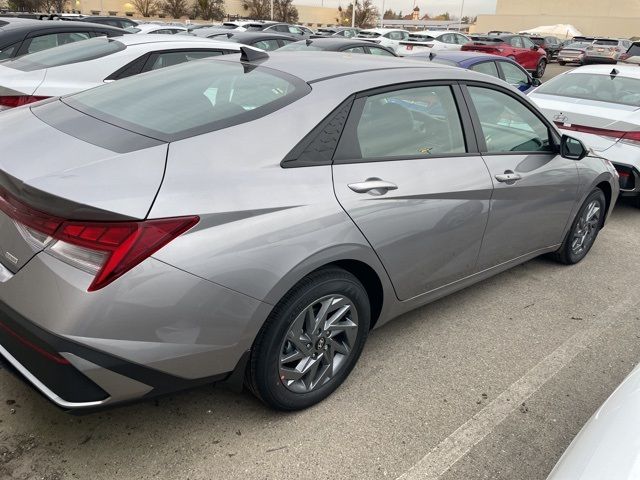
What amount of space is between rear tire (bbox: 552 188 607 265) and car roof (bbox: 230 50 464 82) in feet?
6.12

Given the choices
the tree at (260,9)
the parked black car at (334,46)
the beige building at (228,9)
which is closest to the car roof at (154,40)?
the parked black car at (334,46)

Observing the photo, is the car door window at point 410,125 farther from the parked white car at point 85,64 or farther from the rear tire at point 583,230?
the parked white car at point 85,64

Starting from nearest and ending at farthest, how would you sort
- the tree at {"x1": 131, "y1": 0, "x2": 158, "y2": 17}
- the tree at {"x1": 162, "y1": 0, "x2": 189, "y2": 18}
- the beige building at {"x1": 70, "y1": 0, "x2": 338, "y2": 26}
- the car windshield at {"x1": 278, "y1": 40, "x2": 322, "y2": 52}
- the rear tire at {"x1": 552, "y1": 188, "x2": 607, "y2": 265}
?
the rear tire at {"x1": 552, "y1": 188, "x2": 607, "y2": 265} < the car windshield at {"x1": 278, "y1": 40, "x2": 322, "y2": 52} < the tree at {"x1": 131, "y1": 0, "x2": 158, "y2": 17} < the tree at {"x1": 162, "y1": 0, "x2": 189, "y2": 18} < the beige building at {"x1": 70, "y1": 0, "x2": 338, "y2": 26}

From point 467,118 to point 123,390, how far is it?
2393 mm

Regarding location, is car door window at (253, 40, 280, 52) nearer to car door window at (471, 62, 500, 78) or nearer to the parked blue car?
the parked blue car

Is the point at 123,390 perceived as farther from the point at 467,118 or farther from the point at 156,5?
the point at 156,5

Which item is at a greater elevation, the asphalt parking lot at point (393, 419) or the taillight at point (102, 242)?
the taillight at point (102, 242)

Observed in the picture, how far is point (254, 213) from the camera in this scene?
2143 mm

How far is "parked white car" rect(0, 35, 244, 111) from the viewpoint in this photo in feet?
15.1

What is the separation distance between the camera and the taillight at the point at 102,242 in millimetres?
1852

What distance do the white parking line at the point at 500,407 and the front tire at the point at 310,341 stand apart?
585 millimetres

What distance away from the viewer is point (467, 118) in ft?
10.6

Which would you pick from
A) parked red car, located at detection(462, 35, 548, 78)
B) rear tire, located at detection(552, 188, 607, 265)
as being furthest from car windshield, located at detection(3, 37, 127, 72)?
parked red car, located at detection(462, 35, 548, 78)

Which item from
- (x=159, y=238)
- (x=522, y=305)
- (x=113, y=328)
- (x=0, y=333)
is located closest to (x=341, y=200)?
(x=159, y=238)
